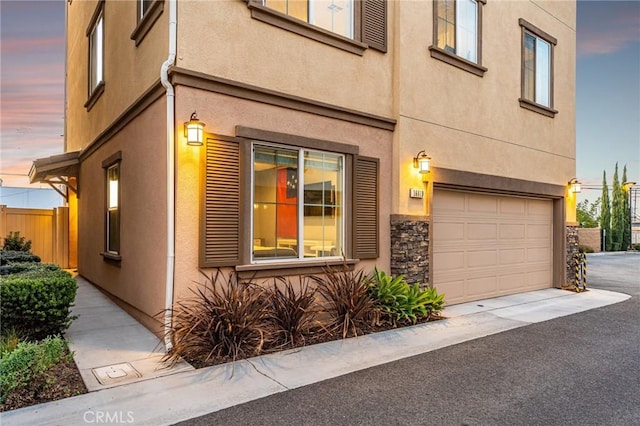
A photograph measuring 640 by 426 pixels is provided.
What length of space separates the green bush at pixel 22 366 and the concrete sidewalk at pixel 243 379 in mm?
267

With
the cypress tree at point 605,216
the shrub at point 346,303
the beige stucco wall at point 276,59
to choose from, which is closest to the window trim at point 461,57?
the beige stucco wall at point 276,59

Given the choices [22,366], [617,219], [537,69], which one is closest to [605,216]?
[617,219]

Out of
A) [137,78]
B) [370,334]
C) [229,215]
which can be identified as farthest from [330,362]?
[137,78]

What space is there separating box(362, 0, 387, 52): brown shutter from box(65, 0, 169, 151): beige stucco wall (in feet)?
11.6

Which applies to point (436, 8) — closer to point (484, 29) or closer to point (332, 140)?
point (484, 29)

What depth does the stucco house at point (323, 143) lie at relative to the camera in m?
5.82

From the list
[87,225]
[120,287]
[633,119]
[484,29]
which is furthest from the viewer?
[633,119]

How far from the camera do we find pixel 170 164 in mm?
5594

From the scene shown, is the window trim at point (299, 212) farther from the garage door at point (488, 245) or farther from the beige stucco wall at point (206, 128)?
the garage door at point (488, 245)

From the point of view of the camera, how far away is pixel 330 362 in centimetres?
526

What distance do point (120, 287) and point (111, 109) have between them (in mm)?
3571

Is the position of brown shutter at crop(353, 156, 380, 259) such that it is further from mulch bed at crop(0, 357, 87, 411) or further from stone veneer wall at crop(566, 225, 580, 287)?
stone veneer wall at crop(566, 225, 580, 287)

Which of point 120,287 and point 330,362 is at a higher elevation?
point 120,287

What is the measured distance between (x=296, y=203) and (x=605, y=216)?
1334 inches
